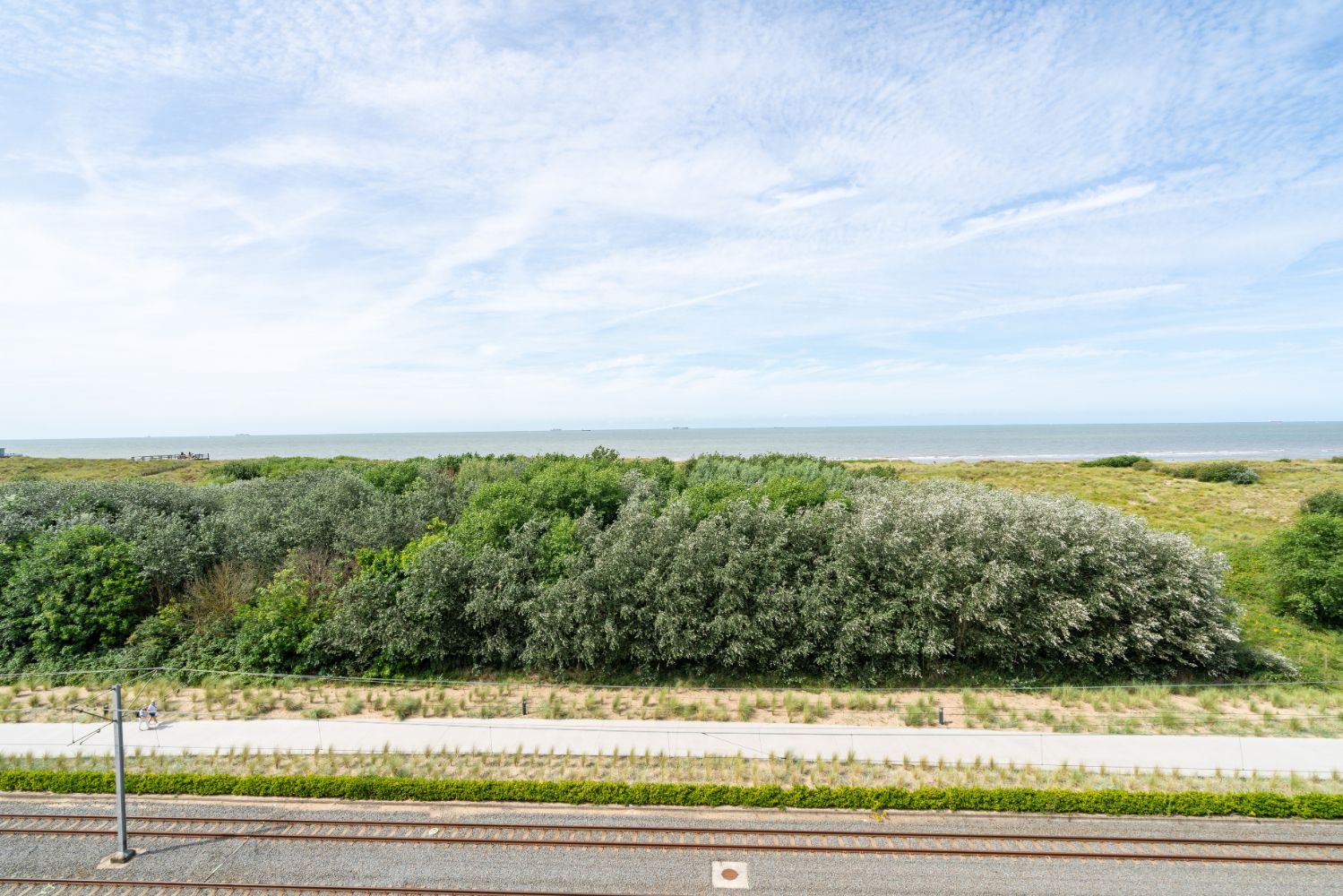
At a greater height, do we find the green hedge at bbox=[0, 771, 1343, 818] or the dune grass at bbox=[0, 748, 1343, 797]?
the green hedge at bbox=[0, 771, 1343, 818]

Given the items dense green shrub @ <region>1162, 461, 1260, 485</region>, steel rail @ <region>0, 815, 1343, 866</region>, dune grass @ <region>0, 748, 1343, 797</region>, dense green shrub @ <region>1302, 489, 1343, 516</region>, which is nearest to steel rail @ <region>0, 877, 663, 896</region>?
steel rail @ <region>0, 815, 1343, 866</region>

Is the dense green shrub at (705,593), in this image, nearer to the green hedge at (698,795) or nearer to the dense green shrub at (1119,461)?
the green hedge at (698,795)

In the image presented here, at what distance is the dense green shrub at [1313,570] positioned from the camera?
25719 millimetres

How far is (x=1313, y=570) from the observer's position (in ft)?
86.6

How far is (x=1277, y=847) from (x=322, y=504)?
3185 centimetres

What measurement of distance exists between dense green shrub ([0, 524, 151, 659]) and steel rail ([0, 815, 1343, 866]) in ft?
38.7

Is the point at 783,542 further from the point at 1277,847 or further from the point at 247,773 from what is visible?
the point at 247,773

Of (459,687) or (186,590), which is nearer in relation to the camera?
(459,687)

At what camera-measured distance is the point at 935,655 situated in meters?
20.8

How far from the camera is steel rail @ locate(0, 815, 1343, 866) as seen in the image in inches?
472

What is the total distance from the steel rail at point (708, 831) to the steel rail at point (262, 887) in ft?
4.48

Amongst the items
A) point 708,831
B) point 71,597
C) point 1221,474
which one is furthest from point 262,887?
point 1221,474

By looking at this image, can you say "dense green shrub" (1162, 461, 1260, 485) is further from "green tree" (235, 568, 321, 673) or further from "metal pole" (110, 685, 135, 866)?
"metal pole" (110, 685, 135, 866)

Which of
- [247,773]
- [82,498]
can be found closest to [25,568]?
[82,498]
